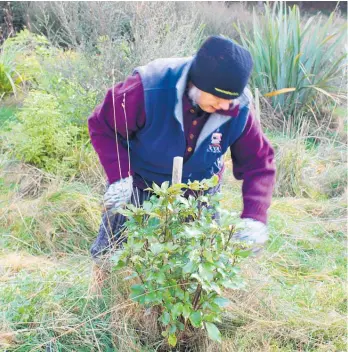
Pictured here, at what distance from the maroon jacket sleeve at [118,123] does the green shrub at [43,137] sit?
1541 mm

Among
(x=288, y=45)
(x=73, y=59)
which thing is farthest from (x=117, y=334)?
(x=288, y=45)

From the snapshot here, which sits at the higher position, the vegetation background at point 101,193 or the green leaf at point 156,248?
the green leaf at point 156,248

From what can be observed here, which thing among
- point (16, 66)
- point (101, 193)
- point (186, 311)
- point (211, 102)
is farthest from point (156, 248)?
point (16, 66)

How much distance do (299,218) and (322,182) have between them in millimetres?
818

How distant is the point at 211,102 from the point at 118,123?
43 centimetres

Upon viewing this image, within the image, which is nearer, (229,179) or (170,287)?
(170,287)

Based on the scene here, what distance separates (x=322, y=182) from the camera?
4.44m

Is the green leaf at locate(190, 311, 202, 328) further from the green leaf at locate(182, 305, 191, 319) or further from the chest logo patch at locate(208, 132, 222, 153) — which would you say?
the chest logo patch at locate(208, 132, 222, 153)

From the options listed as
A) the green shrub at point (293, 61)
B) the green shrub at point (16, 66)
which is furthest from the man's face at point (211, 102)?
the green shrub at point (16, 66)

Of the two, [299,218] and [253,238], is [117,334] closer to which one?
[253,238]

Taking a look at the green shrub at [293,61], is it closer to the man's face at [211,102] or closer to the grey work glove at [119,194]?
the man's face at [211,102]

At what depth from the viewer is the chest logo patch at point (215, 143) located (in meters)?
2.31

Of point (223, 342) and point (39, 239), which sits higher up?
point (223, 342)

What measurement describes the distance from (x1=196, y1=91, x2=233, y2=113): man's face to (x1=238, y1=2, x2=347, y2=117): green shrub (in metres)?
3.33
